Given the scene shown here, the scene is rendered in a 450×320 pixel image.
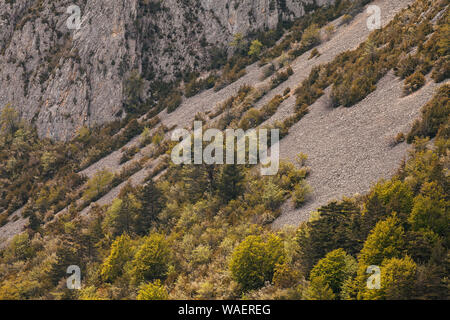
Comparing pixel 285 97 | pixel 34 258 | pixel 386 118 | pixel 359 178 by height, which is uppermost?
pixel 285 97

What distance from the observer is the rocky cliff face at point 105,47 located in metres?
50.5

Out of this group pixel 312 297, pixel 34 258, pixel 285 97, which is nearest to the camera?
pixel 312 297

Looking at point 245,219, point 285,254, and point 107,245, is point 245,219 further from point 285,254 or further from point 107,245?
point 107,245

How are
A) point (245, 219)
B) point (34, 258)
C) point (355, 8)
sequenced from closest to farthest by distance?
point (245, 219) → point (34, 258) → point (355, 8)

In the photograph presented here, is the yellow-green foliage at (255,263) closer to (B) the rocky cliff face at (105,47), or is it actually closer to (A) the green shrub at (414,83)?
(A) the green shrub at (414,83)

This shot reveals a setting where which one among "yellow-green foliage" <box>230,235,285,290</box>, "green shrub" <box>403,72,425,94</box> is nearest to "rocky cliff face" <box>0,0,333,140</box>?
"green shrub" <box>403,72,425,94</box>

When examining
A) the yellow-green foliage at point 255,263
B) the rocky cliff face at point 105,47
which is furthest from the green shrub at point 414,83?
the rocky cliff face at point 105,47

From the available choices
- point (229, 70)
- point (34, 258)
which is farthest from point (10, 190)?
point (229, 70)

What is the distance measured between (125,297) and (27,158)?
1602 inches

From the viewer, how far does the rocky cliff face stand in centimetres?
5052

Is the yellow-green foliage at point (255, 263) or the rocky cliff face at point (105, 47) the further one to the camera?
the rocky cliff face at point (105, 47)

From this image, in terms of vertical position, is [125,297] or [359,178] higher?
[359,178]

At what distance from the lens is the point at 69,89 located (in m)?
51.5

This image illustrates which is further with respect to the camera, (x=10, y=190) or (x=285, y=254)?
(x=10, y=190)
